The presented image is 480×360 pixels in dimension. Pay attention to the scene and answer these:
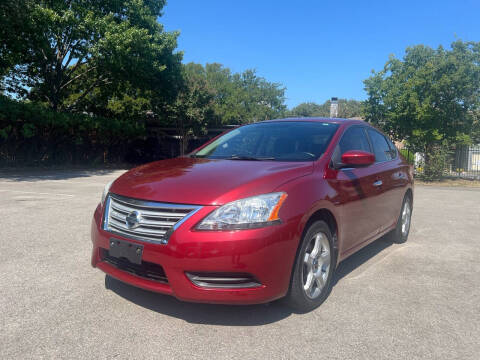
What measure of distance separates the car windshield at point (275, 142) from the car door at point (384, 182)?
2.77 ft

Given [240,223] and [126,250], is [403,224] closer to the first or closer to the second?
[240,223]

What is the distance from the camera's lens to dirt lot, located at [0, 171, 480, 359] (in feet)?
8.57

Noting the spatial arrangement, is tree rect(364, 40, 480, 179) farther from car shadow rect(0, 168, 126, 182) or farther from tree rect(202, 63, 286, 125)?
tree rect(202, 63, 286, 125)

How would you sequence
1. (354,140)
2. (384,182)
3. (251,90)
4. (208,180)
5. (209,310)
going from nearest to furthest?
(208,180) → (209,310) → (354,140) → (384,182) → (251,90)

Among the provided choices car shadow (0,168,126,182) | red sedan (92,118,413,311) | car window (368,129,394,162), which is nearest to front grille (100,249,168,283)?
red sedan (92,118,413,311)

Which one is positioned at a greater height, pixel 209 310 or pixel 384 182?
pixel 384 182

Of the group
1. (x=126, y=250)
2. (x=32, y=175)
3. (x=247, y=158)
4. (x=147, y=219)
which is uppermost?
(x=247, y=158)

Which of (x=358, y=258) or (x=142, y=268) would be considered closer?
(x=142, y=268)

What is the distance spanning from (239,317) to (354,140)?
93.0 inches

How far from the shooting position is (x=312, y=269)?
324cm

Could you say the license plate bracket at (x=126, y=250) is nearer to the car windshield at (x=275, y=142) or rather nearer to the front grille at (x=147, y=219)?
the front grille at (x=147, y=219)

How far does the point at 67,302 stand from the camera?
3.28 meters

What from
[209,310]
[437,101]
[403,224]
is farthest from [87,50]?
[209,310]

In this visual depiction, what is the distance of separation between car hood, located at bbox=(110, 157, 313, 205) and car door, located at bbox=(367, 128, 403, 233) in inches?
56.0
